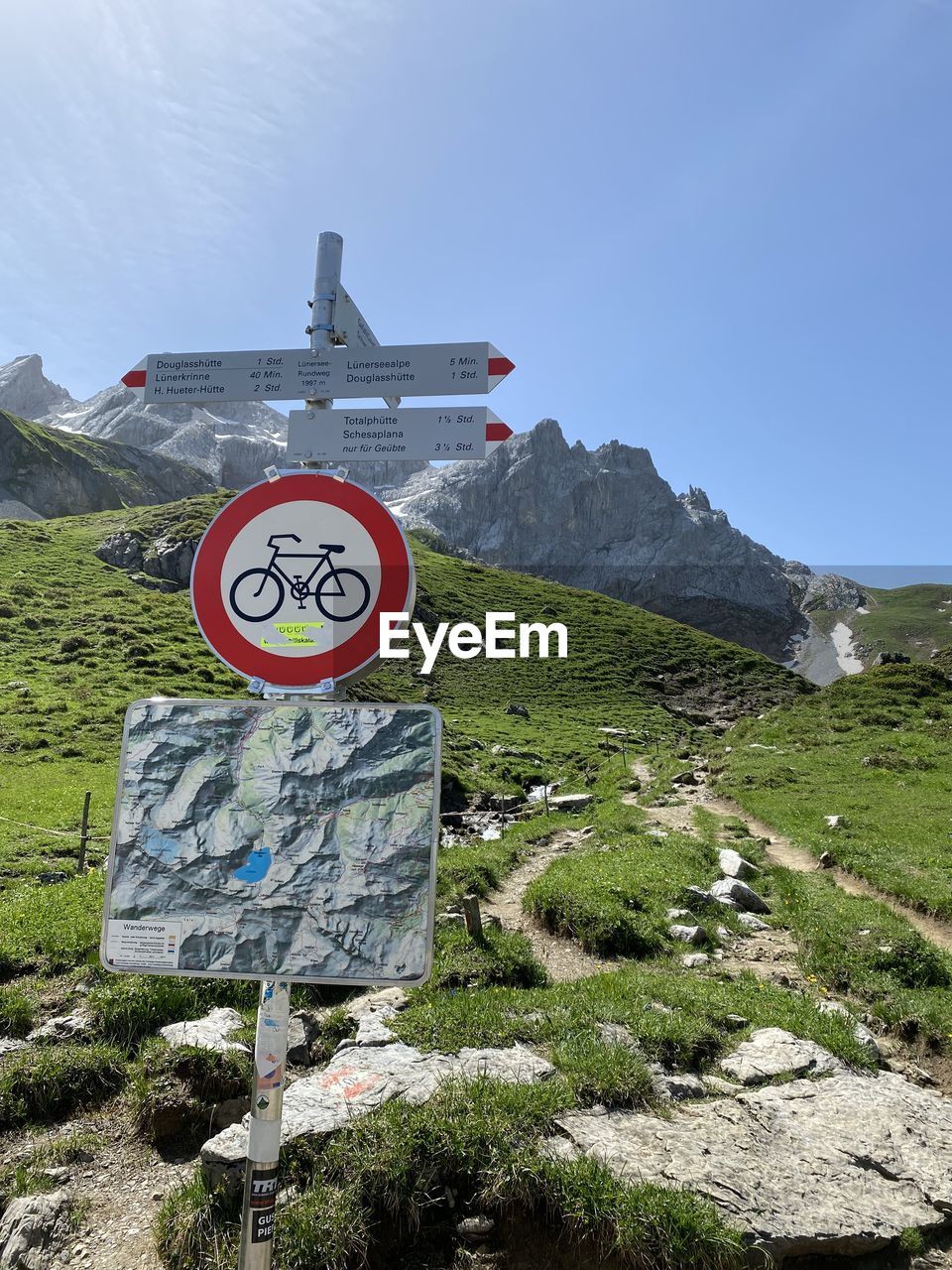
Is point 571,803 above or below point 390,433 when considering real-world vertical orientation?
below

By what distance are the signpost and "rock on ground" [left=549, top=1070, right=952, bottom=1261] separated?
110 inches

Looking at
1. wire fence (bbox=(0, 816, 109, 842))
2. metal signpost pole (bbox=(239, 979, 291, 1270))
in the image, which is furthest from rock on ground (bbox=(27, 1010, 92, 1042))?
wire fence (bbox=(0, 816, 109, 842))

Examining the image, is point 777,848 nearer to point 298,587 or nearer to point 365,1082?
point 365,1082

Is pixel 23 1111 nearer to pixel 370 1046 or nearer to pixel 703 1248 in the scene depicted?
pixel 370 1046

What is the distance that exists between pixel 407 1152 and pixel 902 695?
38.4 meters

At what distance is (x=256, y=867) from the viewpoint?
3037 millimetres

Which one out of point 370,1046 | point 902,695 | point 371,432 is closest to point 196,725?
point 371,432

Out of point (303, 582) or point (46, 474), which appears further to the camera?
point (46, 474)

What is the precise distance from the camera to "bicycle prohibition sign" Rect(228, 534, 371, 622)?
3180 mm

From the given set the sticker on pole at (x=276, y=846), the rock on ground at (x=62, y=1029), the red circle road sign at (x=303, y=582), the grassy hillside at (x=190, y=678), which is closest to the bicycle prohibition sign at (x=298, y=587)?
the red circle road sign at (x=303, y=582)

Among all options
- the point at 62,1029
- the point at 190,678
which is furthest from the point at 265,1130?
the point at 190,678

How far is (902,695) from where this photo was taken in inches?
1404

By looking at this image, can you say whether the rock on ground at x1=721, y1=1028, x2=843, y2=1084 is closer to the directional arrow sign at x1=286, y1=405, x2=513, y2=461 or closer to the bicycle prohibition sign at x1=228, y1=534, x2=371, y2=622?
the bicycle prohibition sign at x1=228, y1=534, x2=371, y2=622

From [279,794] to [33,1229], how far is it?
3.98 metres
